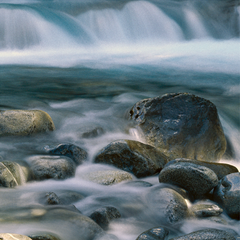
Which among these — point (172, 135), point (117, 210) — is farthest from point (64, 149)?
point (172, 135)

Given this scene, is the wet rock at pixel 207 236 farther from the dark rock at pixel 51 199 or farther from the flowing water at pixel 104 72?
the dark rock at pixel 51 199

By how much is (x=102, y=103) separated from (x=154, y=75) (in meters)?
3.13

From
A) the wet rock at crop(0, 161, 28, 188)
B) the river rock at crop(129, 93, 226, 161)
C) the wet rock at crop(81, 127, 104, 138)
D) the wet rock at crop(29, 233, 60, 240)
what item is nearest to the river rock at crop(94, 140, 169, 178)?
the river rock at crop(129, 93, 226, 161)

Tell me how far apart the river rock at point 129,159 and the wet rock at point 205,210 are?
91 cm

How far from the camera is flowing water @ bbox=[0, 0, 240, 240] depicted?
Answer: 3322 mm

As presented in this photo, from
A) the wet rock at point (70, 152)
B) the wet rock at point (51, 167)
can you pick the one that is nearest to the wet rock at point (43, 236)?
the wet rock at point (51, 167)

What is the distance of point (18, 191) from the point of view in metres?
3.15

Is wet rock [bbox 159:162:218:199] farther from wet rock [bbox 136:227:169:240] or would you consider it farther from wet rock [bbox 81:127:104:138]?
wet rock [bbox 81:127:104:138]

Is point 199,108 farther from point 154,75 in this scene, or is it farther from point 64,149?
point 154,75

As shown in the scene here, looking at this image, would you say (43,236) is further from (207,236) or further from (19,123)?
(19,123)

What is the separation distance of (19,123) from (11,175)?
141 centimetres

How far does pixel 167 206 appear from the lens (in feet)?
10.5

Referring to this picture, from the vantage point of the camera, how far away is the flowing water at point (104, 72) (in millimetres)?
3322

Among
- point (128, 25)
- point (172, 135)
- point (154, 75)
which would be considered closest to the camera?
point (172, 135)
